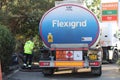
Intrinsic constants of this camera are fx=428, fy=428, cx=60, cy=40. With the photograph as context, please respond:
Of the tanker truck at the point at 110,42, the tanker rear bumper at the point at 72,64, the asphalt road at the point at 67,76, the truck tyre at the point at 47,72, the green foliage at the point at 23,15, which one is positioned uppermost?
the green foliage at the point at 23,15

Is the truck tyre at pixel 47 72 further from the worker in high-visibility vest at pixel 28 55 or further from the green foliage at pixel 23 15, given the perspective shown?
the green foliage at pixel 23 15

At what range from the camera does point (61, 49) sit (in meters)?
17.1

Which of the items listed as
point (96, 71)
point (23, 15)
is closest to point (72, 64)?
point (96, 71)

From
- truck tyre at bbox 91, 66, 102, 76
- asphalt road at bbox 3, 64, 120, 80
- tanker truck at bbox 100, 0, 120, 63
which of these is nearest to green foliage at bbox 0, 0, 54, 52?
tanker truck at bbox 100, 0, 120, 63

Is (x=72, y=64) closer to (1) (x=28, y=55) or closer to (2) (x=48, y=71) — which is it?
(2) (x=48, y=71)

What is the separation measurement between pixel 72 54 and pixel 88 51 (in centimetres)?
67

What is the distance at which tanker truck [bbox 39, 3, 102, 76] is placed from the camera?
666 inches

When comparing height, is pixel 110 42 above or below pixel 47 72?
above

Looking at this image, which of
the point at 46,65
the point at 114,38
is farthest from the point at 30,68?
the point at 114,38

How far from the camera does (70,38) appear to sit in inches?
677

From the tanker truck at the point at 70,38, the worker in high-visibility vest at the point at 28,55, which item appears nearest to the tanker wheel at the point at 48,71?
the tanker truck at the point at 70,38

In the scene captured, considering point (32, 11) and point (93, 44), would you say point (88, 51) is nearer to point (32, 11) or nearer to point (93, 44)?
point (93, 44)

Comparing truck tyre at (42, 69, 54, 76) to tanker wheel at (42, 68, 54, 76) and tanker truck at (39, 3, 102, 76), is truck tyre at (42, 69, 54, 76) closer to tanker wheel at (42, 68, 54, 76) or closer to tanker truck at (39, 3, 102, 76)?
tanker wheel at (42, 68, 54, 76)

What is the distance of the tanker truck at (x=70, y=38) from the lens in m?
16.9
